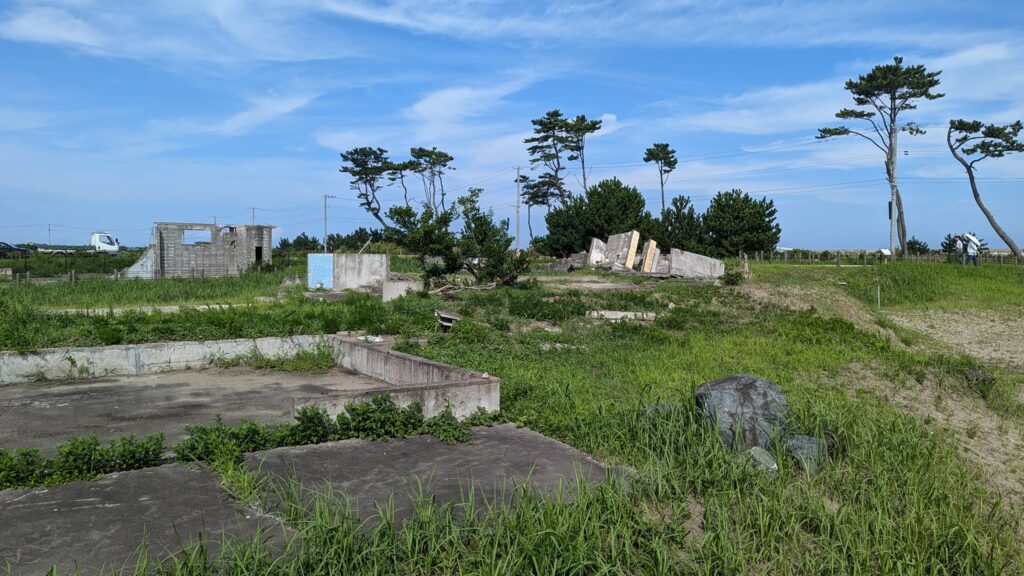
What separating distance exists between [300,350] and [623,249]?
1889 centimetres

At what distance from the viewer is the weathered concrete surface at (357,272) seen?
22156mm

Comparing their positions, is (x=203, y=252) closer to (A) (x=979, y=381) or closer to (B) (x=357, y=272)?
(B) (x=357, y=272)

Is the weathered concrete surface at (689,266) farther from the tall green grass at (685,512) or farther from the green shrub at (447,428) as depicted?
the green shrub at (447,428)

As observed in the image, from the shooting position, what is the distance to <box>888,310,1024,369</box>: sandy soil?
13.6 meters

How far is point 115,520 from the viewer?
4656 mm

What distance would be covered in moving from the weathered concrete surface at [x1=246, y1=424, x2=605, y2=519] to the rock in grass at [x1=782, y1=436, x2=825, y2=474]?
5.16 feet

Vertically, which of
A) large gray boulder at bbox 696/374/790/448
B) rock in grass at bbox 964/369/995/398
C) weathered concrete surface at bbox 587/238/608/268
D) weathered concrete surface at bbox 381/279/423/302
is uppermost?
weathered concrete surface at bbox 587/238/608/268

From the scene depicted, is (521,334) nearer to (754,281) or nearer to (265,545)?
(265,545)

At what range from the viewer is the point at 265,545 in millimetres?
4125

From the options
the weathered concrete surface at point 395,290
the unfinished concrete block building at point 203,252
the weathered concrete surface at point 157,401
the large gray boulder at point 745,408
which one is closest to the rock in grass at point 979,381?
the large gray boulder at point 745,408

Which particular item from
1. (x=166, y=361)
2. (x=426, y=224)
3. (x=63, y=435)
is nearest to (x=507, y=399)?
(x=63, y=435)

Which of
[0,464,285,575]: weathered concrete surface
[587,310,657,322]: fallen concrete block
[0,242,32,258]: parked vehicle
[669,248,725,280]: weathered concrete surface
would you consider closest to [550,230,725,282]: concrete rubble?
[669,248,725,280]: weathered concrete surface

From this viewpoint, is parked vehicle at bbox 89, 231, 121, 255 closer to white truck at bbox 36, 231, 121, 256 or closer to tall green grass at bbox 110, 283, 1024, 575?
white truck at bbox 36, 231, 121, 256

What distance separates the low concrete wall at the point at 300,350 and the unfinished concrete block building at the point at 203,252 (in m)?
20.7
